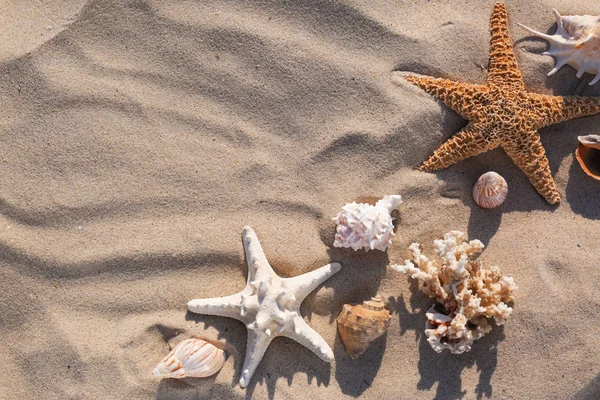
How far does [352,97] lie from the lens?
4.11m

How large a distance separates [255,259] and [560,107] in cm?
279

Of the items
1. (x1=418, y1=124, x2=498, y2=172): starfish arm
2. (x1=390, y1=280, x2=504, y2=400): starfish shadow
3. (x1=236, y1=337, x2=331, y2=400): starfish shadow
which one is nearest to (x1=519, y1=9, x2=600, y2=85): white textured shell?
(x1=418, y1=124, x2=498, y2=172): starfish arm

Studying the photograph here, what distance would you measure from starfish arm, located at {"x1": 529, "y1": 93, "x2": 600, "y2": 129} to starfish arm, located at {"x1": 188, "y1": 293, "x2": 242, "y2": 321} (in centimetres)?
283

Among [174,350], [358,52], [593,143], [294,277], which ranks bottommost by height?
[174,350]

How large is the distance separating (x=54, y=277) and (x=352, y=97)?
2.89m

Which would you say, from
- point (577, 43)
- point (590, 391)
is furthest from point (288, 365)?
point (577, 43)

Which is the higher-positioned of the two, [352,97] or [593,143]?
[352,97]

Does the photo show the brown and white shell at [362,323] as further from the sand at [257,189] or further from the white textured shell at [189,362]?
the white textured shell at [189,362]

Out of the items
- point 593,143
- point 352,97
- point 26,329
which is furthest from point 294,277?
point 593,143

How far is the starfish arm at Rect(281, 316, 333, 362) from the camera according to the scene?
12.8 feet

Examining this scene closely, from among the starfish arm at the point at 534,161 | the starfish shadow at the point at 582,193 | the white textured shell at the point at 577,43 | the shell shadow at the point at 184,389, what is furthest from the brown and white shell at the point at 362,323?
the white textured shell at the point at 577,43

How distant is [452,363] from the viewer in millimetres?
4035

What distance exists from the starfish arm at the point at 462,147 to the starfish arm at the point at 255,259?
1.59 meters

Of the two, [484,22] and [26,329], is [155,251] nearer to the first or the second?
[26,329]
